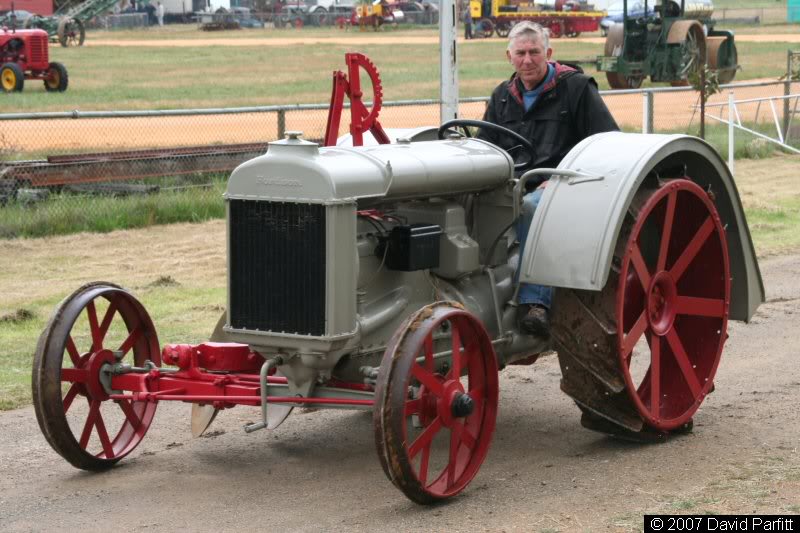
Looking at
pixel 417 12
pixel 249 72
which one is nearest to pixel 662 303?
pixel 249 72

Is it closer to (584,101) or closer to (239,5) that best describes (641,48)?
(584,101)

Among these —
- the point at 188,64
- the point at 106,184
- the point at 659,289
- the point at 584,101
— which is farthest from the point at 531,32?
the point at 188,64

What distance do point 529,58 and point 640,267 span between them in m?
1.16

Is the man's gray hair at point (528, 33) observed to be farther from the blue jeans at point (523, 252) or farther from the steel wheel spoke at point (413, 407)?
the steel wheel spoke at point (413, 407)

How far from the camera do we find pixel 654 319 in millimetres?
6023

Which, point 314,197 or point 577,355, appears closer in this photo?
point 314,197

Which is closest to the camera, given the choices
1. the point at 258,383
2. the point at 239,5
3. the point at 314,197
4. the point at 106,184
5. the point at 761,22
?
the point at 314,197

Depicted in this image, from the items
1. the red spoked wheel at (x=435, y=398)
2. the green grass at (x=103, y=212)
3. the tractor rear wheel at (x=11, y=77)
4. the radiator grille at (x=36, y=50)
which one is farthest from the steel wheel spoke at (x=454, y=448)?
the radiator grille at (x=36, y=50)

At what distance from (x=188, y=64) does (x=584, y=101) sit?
3448 cm

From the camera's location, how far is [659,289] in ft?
19.9

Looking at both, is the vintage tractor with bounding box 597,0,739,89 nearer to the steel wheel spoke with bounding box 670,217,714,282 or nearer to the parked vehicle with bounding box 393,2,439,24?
the steel wheel spoke with bounding box 670,217,714,282

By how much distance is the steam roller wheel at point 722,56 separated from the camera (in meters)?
31.8

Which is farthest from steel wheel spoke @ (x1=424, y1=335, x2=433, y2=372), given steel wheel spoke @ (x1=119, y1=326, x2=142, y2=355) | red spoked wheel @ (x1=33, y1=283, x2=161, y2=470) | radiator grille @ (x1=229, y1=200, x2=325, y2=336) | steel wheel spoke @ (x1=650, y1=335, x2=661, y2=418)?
steel wheel spoke @ (x1=119, y1=326, x2=142, y2=355)

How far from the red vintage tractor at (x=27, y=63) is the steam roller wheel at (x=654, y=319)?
24.4 m
